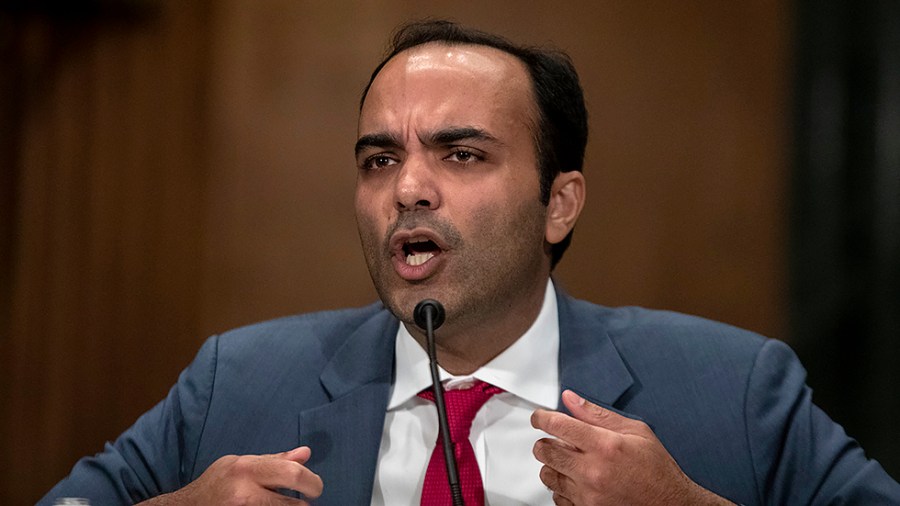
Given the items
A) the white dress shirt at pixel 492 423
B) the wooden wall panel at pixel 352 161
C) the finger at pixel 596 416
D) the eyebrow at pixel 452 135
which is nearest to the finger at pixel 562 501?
the finger at pixel 596 416

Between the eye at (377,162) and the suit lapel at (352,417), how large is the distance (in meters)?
0.32

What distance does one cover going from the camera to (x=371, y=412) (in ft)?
6.04

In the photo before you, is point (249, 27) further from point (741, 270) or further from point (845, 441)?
point (845, 441)

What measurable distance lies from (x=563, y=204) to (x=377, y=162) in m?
0.39

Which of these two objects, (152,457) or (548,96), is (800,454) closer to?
(548,96)

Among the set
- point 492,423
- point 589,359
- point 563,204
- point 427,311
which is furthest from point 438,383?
point 563,204

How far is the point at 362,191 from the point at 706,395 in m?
0.71

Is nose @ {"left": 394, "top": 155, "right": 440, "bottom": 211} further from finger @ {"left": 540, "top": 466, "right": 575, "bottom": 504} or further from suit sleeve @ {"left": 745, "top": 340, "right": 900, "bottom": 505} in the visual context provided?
suit sleeve @ {"left": 745, "top": 340, "right": 900, "bottom": 505}

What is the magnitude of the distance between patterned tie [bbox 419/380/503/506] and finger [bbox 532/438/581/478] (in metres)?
0.22

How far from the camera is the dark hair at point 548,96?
1.94 metres

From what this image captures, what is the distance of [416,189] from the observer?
5.70 ft

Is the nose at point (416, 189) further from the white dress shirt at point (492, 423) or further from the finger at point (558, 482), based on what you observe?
the finger at point (558, 482)

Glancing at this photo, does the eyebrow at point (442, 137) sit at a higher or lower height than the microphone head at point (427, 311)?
higher

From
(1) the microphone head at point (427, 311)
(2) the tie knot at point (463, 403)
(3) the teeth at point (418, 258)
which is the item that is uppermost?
(3) the teeth at point (418, 258)
